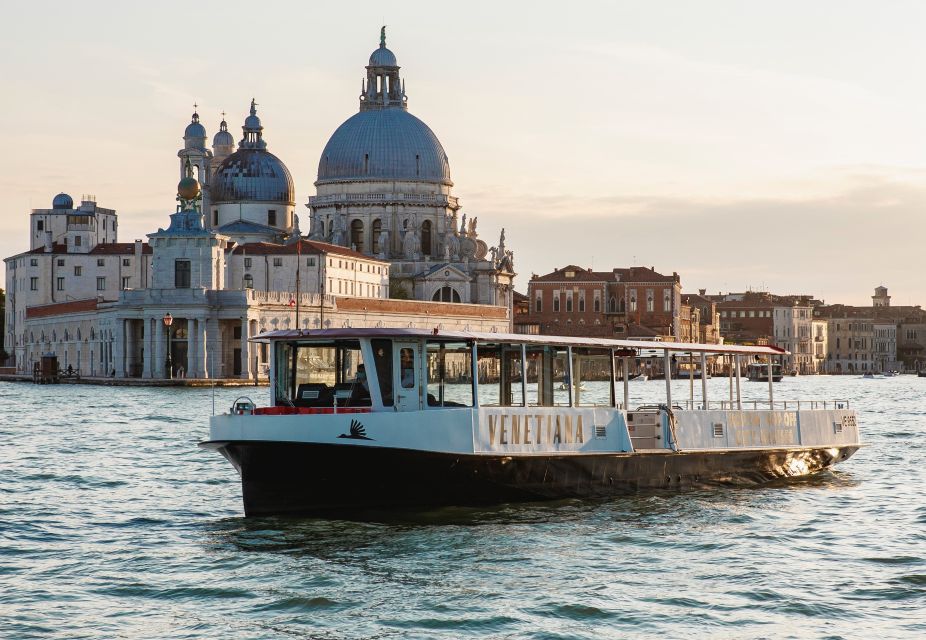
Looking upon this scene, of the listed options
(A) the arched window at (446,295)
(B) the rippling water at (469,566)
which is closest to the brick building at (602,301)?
(A) the arched window at (446,295)

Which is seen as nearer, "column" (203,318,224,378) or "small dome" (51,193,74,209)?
"column" (203,318,224,378)

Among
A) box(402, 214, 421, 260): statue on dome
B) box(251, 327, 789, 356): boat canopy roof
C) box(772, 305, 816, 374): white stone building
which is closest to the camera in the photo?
box(251, 327, 789, 356): boat canopy roof

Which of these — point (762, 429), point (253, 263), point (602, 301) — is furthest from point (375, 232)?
point (762, 429)

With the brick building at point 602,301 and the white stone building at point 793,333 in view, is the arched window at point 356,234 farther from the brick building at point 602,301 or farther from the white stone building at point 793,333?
the white stone building at point 793,333

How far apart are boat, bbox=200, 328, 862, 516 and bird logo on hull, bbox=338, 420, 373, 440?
0.01 metres

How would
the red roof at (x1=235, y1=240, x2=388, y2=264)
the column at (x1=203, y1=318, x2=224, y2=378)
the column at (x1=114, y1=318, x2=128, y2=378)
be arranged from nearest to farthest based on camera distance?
the column at (x1=203, y1=318, x2=224, y2=378), the column at (x1=114, y1=318, x2=128, y2=378), the red roof at (x1=235, y1=240, x2=388, y2=264)

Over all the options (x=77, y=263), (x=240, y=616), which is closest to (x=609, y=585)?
(x=240, y=616)

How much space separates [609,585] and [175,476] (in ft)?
34.7

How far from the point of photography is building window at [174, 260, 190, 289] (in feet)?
247

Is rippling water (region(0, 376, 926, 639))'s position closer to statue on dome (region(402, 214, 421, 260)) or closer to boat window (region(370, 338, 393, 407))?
boat window (region(370, 338, 393, 407))

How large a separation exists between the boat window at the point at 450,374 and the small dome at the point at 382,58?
92.0m

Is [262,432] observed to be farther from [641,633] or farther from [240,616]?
[641,633]

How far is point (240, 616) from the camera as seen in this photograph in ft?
41.5

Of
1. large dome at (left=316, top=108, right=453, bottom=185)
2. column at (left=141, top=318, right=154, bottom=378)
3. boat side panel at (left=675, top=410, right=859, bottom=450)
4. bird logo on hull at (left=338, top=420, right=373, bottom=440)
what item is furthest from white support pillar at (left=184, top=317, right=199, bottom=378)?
bird logo on hull at (left=338, top=420, right=373, bottom=440)
